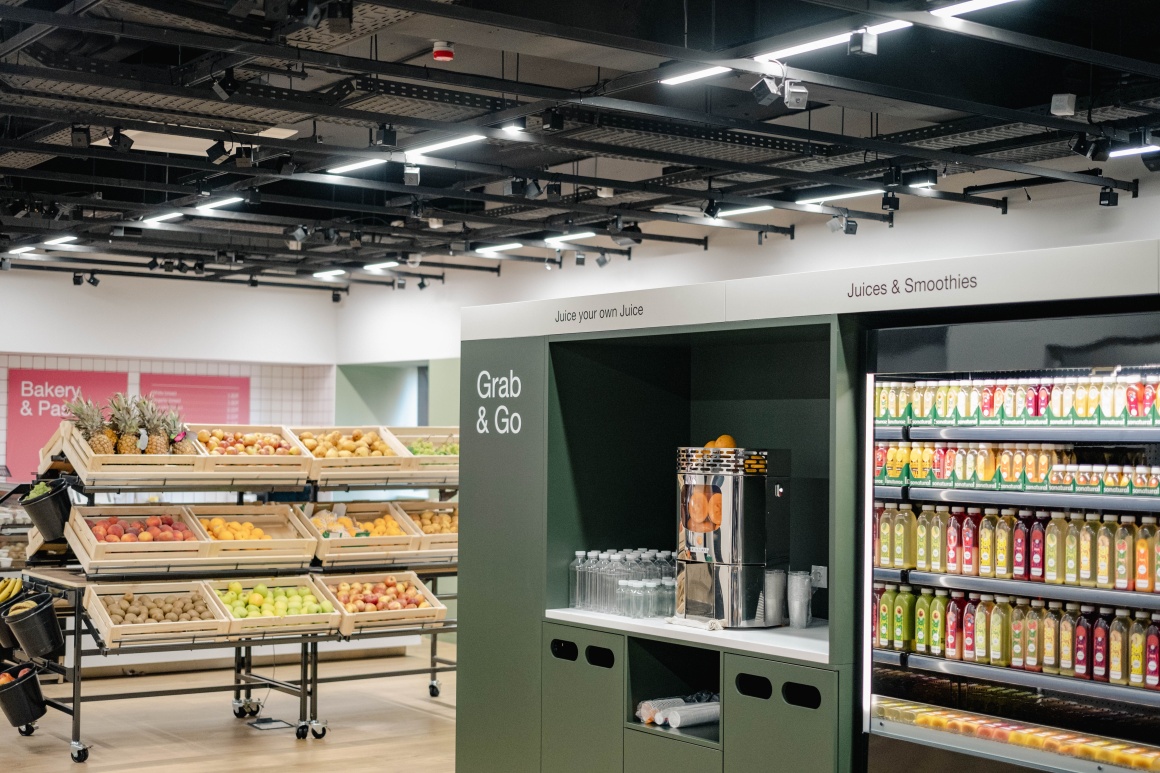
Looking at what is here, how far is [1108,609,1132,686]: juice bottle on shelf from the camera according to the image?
12.1 feet

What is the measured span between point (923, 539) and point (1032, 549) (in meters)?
0.37

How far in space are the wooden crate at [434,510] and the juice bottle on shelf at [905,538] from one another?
4.65 metres

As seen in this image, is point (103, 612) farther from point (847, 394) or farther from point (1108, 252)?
point (1108, 252)

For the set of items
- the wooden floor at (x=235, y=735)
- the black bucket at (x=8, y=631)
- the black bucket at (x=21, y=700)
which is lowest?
the wooden floor at (x=235, y=735)

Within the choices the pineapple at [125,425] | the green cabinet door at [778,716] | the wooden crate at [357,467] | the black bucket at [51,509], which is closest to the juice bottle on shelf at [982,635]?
the green cabinet door at [778,716]

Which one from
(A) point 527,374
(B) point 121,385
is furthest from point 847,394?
(B) point 121,385

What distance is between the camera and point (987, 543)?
401 cm

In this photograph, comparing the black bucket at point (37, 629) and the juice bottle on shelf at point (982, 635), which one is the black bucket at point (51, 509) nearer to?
the black bucket at point (37, 629)

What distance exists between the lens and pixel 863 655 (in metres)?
4.25

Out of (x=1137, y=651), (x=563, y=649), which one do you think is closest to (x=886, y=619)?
(x=1137, y=651)

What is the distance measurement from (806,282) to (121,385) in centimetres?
1084

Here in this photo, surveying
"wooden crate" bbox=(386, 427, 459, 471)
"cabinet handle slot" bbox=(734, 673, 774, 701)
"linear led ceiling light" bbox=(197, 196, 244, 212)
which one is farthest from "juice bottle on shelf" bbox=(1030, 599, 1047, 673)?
"linear led ceiling light" bbox=(197, 196, 244, 212)

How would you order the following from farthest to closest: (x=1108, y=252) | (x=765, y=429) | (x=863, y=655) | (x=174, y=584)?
(x=174, y=584) → (x=765, y=429) → (x=863, y=655) → (x=1108, y=252)

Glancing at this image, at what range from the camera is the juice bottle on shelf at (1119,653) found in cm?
368
